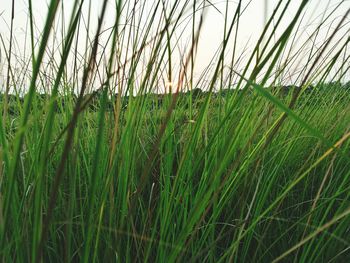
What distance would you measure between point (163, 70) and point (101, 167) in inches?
24.4

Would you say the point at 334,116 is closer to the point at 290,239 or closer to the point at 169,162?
the point at 290,239

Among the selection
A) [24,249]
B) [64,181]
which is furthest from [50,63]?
[24,249]

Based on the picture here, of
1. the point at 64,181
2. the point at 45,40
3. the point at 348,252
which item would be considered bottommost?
the point at 348,252

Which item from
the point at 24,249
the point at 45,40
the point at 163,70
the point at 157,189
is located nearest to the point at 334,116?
the point at 163,70

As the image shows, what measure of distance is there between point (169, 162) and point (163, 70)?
62cm

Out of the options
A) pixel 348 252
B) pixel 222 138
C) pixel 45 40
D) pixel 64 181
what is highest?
pixel 45 40

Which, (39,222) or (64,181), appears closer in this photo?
(39,222)

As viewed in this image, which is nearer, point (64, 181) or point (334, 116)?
point (64, 181)

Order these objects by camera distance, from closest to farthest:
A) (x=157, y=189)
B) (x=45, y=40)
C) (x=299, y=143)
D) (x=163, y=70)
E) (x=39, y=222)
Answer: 1. (x=45, y=40)
2. (x=39, y=222)
3. (x=157, y=189)
4. (x=299, y=143)
5. (x=163, y=70)

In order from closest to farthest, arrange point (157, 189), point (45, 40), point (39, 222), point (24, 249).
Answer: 1. point (45, 40)
2. point (39, 222)
3. point (24, 249)
4. point (157, 189)

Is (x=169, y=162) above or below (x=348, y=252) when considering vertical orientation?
above

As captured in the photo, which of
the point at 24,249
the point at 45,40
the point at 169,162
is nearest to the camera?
the point at 45,40

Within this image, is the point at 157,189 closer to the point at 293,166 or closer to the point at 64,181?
the point at 64,181

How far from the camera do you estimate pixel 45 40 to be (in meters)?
Answer: 0.30
